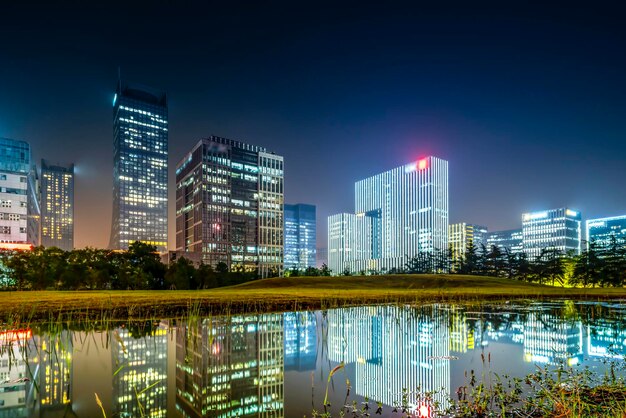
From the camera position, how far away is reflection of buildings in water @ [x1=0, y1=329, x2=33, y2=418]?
21.1 ft

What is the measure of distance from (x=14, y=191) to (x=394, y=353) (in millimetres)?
158858

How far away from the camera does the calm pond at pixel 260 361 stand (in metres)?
6.81

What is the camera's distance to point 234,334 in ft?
44.7

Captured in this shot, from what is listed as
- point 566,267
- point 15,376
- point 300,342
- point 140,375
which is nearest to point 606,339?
point 300,342

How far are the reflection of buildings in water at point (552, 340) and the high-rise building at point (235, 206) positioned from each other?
160875mm

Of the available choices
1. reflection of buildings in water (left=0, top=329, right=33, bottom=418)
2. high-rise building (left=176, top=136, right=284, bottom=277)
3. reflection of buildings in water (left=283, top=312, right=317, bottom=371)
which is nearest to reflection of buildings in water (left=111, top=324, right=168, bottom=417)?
reflection of buildings in water (left=0, top=329, right=33, bottom=418)

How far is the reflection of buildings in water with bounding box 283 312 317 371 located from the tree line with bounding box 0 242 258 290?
46.2 m

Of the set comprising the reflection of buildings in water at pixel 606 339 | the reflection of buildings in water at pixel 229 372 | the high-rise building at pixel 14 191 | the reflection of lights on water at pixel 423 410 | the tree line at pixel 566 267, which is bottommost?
the tree line at pixel 566 267

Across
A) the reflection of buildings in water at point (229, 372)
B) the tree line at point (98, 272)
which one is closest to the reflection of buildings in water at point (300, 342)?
the reflection of buildings in water at point (229, 372)

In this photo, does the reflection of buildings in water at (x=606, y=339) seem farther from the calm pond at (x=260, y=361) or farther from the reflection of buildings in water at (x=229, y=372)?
the reflection of buildings in water at (x=229, y=372)

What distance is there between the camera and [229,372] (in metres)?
8.87

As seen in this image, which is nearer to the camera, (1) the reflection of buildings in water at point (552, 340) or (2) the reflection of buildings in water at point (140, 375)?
(2) the reflection of buildings in water at point (140, 375)

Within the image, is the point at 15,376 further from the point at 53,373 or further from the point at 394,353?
the point at 394,353

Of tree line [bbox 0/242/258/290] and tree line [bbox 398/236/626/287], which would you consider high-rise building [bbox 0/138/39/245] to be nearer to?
tree line [bbox 0/242/258/290]
